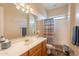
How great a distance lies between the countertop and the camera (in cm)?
112

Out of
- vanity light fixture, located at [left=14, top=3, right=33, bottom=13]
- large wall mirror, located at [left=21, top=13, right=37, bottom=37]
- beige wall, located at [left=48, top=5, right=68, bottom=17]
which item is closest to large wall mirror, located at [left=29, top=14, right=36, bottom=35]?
large wall mirror, located at [left=21, top=13, right=37, bottom=37]

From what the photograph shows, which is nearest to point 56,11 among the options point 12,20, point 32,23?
point 32,23

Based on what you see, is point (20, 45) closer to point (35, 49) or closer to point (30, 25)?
point (35, 49)

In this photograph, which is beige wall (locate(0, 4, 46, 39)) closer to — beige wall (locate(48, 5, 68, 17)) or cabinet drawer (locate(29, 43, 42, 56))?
beige wall (locate(48, 5, 68, 17))

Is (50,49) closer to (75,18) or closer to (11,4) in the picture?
(75,18)

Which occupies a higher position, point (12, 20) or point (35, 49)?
point (12, 20)

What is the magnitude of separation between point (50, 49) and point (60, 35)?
0.31 m

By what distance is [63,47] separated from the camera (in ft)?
5.34

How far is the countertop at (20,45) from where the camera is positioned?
3.67 ft

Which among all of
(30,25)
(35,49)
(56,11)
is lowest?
(35,49)

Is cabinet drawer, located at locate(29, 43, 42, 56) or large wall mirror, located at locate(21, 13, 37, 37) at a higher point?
large wall mirror, located at locate(21, 13, 37, 37)

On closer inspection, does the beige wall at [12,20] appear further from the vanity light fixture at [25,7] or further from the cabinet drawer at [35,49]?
the cabinet drawer at [35,49]

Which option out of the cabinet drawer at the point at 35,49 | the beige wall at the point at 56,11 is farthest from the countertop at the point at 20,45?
the beige wall at the point at 56,11

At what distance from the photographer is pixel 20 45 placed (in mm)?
1499
